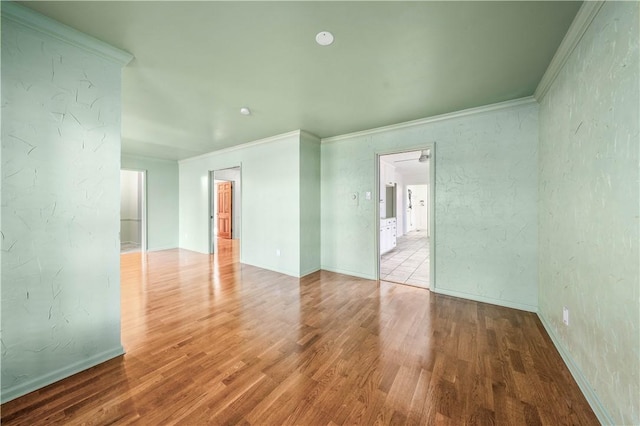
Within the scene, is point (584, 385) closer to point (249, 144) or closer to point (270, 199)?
point (270, 199)

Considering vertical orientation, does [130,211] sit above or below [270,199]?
below

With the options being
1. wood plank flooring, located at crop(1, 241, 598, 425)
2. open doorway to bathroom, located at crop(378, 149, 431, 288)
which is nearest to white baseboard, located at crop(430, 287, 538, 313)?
wood plank flooring, located at crop(1, 241, 598, 425)

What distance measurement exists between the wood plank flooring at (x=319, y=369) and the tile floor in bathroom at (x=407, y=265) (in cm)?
82

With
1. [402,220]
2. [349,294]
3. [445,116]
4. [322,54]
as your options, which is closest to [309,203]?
[349,294]

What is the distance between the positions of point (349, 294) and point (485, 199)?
2141mm

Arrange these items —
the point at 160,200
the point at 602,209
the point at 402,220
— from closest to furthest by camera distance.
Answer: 1. the point at 602,209
2. the point at 160,200
3. the point at 402,220

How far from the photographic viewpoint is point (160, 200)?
6387 millimetres

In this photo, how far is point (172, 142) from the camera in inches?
185

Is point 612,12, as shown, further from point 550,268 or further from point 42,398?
point 42,398

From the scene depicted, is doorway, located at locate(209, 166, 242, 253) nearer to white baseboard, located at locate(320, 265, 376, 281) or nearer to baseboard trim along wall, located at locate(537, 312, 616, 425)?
white baseboard, located at locate(320, 265, 376, 281)

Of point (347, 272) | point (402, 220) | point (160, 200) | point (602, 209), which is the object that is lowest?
point (347, 272)

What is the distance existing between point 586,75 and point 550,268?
1.66m

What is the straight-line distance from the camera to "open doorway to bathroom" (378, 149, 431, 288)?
4309 millimetres

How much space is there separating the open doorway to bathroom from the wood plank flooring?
1242 mm
